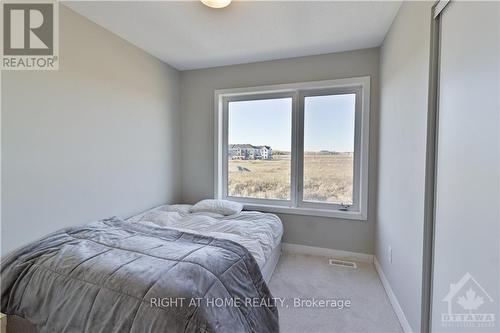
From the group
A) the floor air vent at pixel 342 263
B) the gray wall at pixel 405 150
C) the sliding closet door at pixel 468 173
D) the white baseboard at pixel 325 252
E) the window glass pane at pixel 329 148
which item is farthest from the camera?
the window glass pane at pixel 329 148

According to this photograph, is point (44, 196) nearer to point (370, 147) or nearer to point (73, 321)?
point (73, 321)

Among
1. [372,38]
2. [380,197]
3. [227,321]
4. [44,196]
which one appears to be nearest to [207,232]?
[227,321]

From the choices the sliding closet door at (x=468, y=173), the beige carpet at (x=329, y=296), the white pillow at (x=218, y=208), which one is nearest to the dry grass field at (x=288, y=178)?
the white pillow at (x=218, y=208)

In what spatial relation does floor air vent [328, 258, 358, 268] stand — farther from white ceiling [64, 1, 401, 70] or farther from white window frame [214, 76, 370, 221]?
white ceiling [64, 1, 401, 70]

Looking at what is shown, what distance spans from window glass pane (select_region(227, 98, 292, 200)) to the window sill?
16 cm

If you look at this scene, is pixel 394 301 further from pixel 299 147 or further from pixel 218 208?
pixel 218 208

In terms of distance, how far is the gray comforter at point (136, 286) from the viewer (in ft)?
3.48

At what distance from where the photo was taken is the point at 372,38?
230 cm

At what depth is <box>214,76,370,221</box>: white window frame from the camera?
102 inches

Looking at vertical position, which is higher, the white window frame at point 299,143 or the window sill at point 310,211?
the white window frame at point 299,143

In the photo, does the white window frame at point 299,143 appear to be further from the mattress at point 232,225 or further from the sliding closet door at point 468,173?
the sliding closet door at point 468,173

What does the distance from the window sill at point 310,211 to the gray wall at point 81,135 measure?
1366 millimetres

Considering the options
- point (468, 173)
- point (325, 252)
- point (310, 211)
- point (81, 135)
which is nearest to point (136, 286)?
point (81, 135)

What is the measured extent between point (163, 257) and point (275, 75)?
8.03 feet
